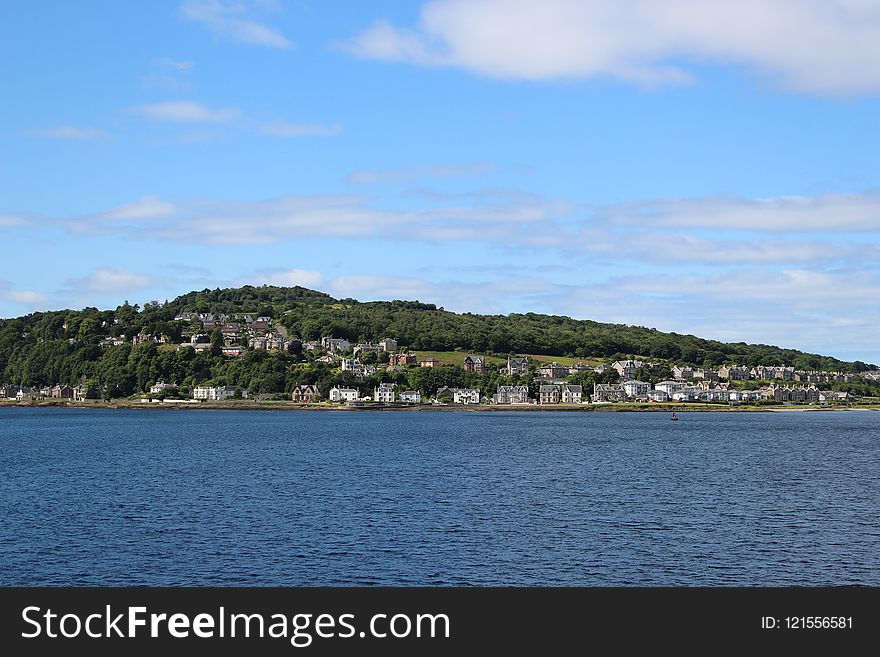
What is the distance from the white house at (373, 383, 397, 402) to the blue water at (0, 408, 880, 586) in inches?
3967

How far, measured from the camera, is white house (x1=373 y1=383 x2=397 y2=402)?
175500 mm

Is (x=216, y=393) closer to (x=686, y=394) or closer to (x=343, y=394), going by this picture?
(x=343, y=394)

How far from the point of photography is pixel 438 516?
1494 inches

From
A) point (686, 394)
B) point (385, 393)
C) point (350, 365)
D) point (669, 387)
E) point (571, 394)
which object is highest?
point (350, 365)

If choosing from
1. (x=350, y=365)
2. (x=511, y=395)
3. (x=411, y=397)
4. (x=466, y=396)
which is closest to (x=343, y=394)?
(x=411, y=397)

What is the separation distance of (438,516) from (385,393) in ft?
453

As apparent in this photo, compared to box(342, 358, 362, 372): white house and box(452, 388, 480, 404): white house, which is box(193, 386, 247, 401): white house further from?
box(452, 388, 480, 404): white house

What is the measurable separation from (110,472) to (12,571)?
27.4 metres

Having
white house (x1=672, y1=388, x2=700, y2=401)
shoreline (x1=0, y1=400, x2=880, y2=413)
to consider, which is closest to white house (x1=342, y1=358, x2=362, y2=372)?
shoreline (x1=0, y1=400, x2=880, y2=413)

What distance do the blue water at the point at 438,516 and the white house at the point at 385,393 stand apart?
101 m

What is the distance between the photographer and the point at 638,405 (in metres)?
175

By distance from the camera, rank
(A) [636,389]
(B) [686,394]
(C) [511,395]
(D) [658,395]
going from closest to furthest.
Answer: (C) [511,395] → (A) [636,389] → (D) [658,395] → (B) [686,394]

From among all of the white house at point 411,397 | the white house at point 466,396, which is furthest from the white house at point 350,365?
the white house at point 466,396
